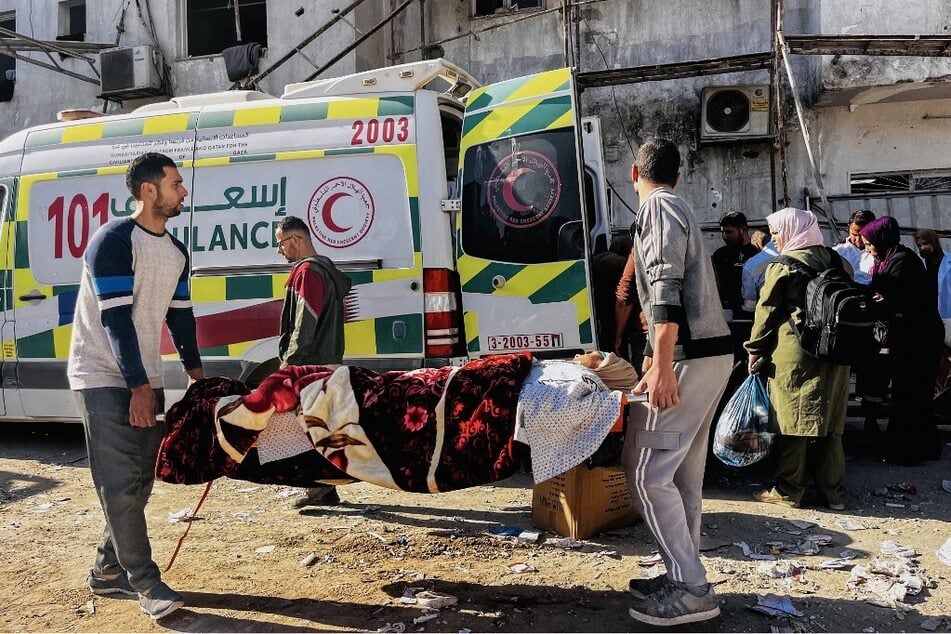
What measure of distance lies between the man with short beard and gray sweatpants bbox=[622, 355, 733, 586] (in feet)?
6.59

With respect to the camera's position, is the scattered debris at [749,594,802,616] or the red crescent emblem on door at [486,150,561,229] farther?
the red crescent emblem on door at [486,150,561,229]

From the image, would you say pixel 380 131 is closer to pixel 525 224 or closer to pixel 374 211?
pixel 374 211

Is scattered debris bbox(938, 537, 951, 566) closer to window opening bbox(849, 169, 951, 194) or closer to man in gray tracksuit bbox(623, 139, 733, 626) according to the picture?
man in gray tracksuit bbox(623, 139, 733, 626)

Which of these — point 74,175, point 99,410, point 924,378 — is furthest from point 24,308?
point 924,378

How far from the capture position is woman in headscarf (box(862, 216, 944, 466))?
18.6 ft

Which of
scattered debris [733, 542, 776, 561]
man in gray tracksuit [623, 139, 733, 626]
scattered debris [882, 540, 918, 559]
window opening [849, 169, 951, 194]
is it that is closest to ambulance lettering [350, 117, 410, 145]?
man in gray tracksuit [623, 139, 733, 626]

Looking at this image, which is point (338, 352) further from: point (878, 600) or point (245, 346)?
point (878, 600)

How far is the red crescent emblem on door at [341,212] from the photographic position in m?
5.30

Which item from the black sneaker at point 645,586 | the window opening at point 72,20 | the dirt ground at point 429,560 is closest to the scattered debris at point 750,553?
Answer: the dirt ground at point 429,560

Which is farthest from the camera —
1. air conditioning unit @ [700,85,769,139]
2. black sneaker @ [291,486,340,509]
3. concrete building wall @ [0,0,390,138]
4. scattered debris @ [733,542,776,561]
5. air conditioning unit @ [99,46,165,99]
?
air conditioning unit @ [99,46,165,99]

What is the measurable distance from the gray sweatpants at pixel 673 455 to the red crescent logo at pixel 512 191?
223 centimetres

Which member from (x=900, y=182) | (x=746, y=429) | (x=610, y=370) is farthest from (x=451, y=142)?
(x=900, y=182)

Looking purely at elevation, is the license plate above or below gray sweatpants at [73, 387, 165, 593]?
above

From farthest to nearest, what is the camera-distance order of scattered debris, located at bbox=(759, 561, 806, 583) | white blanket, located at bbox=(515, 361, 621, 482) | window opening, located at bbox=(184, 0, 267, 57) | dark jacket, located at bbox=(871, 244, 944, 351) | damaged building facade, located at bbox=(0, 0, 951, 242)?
window opening, located at bbox=(184, 0, 267, 57) < damaged building facade, located at bbox=(0, 0, 951, 242) < dark jacket, located at bbox=(871, 244, 944, 351) < scattered debris, located at bbox=(759, 561, 806, 583) < white blanket, located at bbox=(515, 361, 621, 482)
